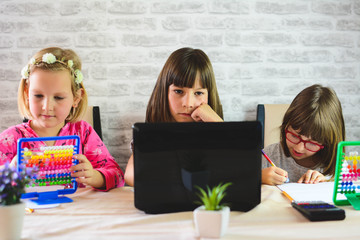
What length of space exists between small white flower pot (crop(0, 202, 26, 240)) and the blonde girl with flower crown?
15.3 inches

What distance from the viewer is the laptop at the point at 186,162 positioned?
0.98m

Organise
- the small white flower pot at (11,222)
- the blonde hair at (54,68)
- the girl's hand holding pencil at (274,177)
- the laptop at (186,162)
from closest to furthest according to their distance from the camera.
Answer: the small white flower pot at (11,222) → the laptop at (186,162) → the girl's hand holding pencil at (274,177) → the blonde hair at (54,68)

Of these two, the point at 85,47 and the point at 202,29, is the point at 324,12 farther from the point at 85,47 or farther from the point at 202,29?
the point at 85,47

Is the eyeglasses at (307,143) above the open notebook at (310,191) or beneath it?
above

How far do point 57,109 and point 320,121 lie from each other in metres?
1.08

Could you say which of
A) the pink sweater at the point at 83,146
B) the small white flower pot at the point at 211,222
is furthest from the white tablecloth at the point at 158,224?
the pink sweater at the point at 83,146

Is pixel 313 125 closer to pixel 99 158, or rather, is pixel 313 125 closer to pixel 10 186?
pixel 99 158

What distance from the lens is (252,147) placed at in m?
1.02

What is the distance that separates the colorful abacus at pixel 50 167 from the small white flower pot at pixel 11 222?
0.28 metres

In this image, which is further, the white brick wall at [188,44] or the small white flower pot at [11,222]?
the white brick wall at [188,44]

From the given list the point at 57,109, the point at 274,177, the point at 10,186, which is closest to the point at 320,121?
the point at 274,177

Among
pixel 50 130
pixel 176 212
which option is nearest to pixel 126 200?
pixel 176 212

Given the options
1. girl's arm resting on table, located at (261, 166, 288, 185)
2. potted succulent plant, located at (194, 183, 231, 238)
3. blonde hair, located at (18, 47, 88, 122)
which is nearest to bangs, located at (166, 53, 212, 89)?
blonde hair, located at (18, 47, 88, 122)

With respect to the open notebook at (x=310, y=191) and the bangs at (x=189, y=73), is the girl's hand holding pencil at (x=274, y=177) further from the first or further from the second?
the bangs at (x=189, y=73)
